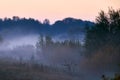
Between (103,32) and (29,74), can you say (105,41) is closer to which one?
(103,32)

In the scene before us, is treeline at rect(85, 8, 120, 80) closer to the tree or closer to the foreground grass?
the tree

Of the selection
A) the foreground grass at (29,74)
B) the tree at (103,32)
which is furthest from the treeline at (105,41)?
the foreground grass at (29,74)

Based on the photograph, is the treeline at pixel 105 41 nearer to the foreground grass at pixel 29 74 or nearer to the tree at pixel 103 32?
the tree at pixel 103 32

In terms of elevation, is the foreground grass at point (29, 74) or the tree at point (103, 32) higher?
the tree at point (103, 32)

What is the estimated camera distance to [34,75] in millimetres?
76000

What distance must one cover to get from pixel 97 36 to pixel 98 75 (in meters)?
7.18

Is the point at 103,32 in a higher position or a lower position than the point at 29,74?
higher

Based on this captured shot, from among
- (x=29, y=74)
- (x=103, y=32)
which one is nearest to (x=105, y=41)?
(x=103, y=32)

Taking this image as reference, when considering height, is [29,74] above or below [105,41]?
below

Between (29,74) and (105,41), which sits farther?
(29,74)

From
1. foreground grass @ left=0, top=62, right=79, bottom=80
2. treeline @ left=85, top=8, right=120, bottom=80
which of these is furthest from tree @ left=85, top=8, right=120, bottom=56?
foreground grass @ left=0, top=62, right=79, bottom=80

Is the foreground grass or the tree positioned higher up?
the tree

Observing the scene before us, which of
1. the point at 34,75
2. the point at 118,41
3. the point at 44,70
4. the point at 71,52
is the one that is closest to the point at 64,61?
the point at 71,52

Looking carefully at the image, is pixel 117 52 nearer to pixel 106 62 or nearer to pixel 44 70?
pixel 106 62
